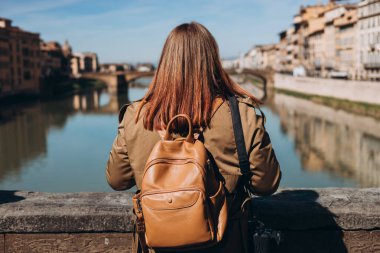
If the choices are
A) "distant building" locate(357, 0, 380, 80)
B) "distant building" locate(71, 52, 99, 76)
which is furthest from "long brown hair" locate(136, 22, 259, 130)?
"distant building" locate(71, 52, 99, 76)

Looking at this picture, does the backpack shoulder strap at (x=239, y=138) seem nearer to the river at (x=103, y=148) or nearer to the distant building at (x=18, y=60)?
the river at (x=103, y=148)

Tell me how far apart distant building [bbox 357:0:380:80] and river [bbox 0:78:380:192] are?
467 centimetres

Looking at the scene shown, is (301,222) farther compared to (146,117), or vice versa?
(301,222)

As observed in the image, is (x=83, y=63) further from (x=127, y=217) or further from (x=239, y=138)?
(x=239, y=138)

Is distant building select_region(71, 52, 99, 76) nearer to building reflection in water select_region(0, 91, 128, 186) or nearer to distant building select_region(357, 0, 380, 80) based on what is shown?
building reflection in water select_region(0, 91, 128, 186)

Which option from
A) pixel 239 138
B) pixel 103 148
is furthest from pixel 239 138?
pixel 103 148

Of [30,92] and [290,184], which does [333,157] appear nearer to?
[290,184]

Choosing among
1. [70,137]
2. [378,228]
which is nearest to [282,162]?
[70,137]

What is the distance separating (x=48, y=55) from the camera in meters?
65.1

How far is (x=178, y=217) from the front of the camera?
1.49 metres

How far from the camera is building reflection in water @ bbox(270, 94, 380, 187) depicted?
14299 mm

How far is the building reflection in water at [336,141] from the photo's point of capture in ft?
46.9

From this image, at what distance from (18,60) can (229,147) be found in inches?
1765

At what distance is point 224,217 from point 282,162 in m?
13.5
